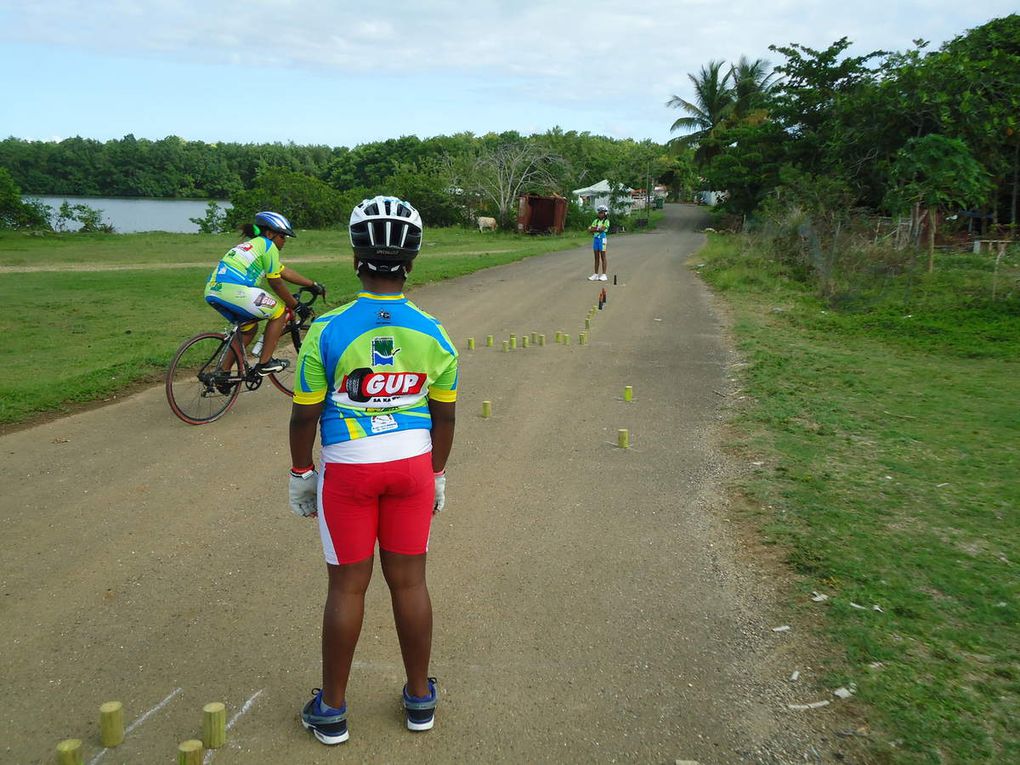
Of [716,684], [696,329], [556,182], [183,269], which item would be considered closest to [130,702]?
[716,684]

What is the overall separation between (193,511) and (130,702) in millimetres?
2206

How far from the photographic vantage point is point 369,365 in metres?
2.90

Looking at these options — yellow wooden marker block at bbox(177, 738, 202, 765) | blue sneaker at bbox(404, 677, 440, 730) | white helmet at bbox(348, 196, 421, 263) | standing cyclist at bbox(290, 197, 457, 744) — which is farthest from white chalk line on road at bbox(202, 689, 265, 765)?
white helmet at bbox(348, 196, 421, 263)

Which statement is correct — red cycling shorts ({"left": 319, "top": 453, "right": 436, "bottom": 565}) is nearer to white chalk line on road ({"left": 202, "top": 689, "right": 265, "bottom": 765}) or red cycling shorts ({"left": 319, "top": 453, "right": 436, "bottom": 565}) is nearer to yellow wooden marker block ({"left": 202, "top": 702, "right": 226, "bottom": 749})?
yellow wooden marker block ({"left": 202, "top": 702, "right": 226, "bottom": 749})

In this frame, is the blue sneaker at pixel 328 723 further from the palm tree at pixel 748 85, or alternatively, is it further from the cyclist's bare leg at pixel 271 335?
the palm tree at pixel 748 85

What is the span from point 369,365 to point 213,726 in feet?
4.84

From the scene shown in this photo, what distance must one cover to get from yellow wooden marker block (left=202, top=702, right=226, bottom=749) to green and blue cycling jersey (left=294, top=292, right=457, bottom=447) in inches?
42.4

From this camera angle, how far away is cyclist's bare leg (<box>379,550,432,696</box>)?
10.0 ft

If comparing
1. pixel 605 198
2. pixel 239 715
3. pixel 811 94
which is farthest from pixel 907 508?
pixel 605 198

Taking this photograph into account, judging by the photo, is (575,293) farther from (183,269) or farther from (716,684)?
(716,684)

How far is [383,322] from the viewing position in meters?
2.91

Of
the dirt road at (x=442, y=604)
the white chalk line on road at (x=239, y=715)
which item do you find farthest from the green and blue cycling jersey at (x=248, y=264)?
the white chalk line on road at (x=239, y=715)

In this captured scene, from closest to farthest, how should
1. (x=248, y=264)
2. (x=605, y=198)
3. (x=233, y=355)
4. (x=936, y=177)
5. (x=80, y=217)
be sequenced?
(x=248, y=264), (x=233, y=355), (x=936, y=177), (x=80, y=217), (x=605, y=198)

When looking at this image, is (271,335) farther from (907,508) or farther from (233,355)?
(907,508)
